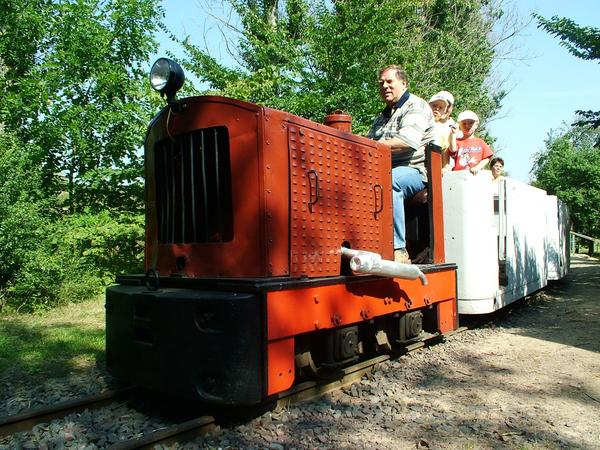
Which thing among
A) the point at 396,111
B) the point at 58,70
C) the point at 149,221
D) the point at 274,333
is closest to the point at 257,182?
the point at 274,333

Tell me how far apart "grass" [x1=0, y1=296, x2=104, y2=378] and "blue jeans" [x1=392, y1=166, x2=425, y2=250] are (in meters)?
2.90

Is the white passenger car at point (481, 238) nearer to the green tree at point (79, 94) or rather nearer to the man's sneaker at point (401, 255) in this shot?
the man's sneaker at point (401, 255)

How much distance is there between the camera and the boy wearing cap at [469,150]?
704 centimetres

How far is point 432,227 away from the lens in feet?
16.2

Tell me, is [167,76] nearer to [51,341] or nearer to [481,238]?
[51,341]

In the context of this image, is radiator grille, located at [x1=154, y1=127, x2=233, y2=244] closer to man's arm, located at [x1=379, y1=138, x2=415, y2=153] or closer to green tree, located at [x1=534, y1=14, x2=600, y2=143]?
man's arm, located at [x1=379, y1=138, x2=415, y2=153]

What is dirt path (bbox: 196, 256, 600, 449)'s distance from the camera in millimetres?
2994

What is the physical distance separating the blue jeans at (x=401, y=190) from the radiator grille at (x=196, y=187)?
66.4 inches

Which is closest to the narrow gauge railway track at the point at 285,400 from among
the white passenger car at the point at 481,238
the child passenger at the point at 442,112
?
the white passenger car at the point at 481,238

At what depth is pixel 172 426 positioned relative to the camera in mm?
2992

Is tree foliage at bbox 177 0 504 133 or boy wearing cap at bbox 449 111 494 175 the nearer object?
boy wearing cap at bbox 449 111 494 175

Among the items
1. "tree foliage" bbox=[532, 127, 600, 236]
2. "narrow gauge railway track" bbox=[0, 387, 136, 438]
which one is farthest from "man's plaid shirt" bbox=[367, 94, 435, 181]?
"tree foliage" bbox=[532, 127, 600, 236]

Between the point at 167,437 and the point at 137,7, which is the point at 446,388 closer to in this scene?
the point at 167,437

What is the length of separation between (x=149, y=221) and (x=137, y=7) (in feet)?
23.0
